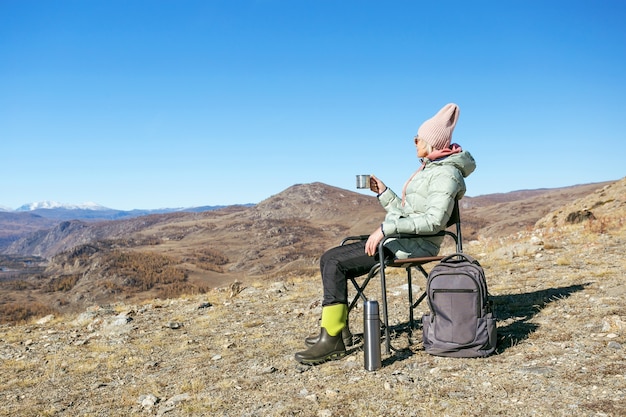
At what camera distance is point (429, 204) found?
5.02 metres

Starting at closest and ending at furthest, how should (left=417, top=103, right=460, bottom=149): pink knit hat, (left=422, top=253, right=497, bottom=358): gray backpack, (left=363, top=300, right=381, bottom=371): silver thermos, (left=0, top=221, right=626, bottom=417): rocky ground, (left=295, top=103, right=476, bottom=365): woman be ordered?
(left=0, top=221, right=626, bottom=417): rocky ground → (left=422, top=253, right=497, bottom=358): gray backpack → (left=363, top=300, right=381, bottom=371): silver thermos → (left=295, top=103, right=476, bottom=365): woman → (left=417, top=103, right=460, bottom=149): pink knit hat

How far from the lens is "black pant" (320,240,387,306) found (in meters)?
5.19

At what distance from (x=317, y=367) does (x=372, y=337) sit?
861mm

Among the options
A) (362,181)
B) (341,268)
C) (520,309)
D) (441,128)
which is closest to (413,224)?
(341,268)

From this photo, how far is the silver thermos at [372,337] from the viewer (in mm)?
4832

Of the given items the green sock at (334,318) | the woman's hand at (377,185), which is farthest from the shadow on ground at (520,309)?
the woman's hand at (377,185)

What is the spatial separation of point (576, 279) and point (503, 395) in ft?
17.5

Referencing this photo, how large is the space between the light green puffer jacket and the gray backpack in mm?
390

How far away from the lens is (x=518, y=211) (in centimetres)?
19712

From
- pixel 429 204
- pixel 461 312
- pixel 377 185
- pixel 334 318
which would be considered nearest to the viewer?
pixel 461 312

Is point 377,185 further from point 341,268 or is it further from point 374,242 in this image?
point 341,268

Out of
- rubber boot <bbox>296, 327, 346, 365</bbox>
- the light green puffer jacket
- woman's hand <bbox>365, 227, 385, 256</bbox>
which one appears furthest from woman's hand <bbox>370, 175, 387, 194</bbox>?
rubber boot <bbox>296, 327, 346, 365</bbox>

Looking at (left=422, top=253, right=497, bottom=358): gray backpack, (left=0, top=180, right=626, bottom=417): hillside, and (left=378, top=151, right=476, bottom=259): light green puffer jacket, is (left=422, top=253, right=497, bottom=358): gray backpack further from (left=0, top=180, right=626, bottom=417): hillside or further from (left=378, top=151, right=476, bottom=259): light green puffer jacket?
(left=378, top=151, right=476, bottom=259): light green puffer jacket

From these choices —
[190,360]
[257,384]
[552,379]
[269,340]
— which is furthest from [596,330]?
[190,360]
